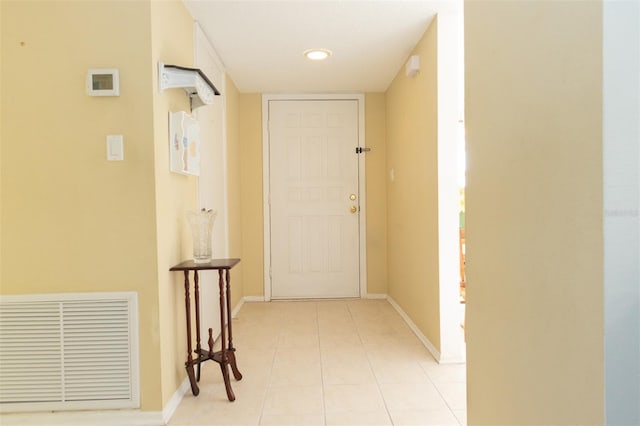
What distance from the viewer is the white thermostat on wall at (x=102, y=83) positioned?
6.14ft

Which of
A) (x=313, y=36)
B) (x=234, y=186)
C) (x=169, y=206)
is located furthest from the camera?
(x=234, y=186)

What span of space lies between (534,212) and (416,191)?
2.06 m

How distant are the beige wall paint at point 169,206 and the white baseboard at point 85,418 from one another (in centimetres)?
7

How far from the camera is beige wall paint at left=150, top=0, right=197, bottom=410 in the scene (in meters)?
1.94

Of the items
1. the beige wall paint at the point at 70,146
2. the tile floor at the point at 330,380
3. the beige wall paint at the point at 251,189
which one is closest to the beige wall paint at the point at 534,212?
the tile floor at the point at 330,380

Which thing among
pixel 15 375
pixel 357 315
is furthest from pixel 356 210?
pixel 15 375

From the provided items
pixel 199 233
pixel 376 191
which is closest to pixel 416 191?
pixel 376 191

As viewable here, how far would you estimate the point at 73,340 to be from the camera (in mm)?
1893

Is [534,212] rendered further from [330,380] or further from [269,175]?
[269,175]

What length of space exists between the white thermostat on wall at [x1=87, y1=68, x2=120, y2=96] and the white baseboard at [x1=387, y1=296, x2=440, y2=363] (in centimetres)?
245

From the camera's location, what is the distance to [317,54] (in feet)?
10.6

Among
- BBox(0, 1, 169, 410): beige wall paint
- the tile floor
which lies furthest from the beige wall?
the tile floor

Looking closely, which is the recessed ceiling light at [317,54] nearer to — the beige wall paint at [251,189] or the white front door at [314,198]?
the white front door at [314,198]

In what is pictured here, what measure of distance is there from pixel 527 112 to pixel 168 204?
170 centimetres
